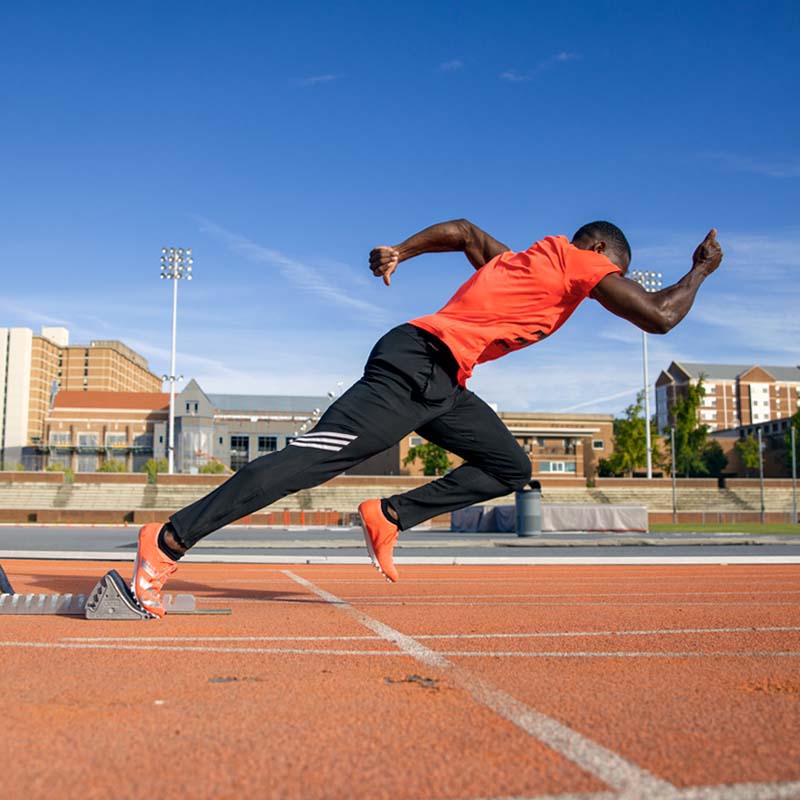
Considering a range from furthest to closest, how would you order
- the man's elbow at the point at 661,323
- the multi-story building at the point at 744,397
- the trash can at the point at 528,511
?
1. the multi-story building at the point at 744,397
2. the trash can at the point at 528,511
3. the man's elbow at the point at 661,323

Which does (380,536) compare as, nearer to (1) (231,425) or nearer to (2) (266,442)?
(1) (231,425)

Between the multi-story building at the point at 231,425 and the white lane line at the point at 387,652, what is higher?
the multi-story building at the point at 231,425

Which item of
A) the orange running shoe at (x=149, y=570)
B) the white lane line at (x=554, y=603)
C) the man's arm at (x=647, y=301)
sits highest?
the man's arm at (x=647, y=301)

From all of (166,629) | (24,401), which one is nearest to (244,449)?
(24,401)

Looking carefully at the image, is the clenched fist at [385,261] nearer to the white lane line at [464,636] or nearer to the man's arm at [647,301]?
the man's arm at [647,301]

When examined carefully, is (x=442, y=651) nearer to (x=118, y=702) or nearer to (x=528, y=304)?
(x=118, y=702)

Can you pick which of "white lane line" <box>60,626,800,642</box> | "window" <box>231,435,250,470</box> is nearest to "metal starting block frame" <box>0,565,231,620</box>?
"white lane line" <box>60,626,800,642</box>

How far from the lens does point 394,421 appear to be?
3947 millimetres

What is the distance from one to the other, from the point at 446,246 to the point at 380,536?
5.33 ft

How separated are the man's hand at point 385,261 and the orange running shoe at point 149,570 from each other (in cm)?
168

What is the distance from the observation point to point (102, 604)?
13.2 feet

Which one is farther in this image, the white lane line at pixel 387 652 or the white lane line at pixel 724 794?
the white lane line at pixel 387 652

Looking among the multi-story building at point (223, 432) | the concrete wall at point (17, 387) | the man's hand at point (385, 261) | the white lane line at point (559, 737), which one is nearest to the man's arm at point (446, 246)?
the man's hand at point (385, 261)

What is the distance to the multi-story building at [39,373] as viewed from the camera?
466ft
